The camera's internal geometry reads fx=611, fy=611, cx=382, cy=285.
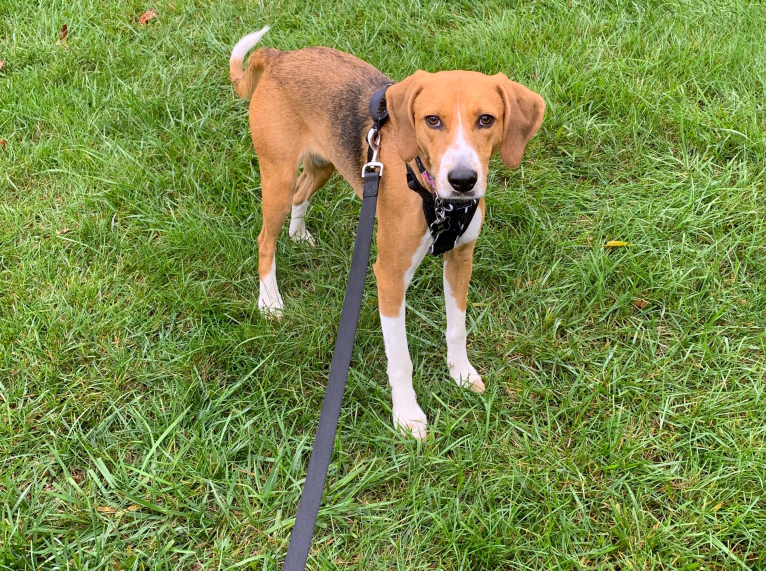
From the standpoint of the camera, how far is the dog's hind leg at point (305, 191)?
4.29 metres

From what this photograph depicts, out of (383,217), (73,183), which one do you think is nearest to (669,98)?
(383,217)

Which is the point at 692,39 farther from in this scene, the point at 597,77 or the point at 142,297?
the point at 142,297

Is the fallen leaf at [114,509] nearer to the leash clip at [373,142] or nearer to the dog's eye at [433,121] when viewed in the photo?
the leash clip at [373,142]

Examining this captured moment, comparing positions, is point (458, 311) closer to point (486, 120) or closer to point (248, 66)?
point (486, 120)

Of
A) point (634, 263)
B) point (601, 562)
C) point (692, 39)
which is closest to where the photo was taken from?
point (601, 562)

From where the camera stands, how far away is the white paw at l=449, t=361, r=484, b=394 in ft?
11.6

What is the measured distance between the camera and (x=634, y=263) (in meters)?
3.94

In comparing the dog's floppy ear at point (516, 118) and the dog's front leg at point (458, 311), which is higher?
the dog's floppy ear at point (516, 118)

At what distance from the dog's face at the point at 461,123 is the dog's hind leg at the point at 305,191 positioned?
1.45 m

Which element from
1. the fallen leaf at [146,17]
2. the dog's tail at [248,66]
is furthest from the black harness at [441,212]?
the fallen leaf at [146,17]

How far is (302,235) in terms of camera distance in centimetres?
453

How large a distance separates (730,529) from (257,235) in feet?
11.0

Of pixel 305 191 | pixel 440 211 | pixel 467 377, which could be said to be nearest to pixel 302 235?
pixel 305 191

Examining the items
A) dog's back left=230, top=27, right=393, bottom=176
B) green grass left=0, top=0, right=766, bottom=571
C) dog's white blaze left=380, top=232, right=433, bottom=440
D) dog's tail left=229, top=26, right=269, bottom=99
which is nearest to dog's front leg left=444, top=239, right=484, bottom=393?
green grass left=0, top=0, right=766, bottom=571
